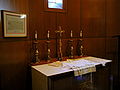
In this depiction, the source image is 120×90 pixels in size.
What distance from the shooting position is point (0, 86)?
173cm

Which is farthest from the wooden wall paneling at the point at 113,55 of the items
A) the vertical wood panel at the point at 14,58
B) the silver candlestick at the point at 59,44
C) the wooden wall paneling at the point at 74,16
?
the vertical wood panel at the point at 14,58

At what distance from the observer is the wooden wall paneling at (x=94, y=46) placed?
279 cm

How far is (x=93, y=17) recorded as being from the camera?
286 cm

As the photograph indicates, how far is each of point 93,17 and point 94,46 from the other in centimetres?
69

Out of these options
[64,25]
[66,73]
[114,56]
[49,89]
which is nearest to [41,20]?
[64,25]

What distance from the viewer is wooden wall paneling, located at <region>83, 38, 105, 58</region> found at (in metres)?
2.79

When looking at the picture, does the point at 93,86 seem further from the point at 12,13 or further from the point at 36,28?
the point at 12,13

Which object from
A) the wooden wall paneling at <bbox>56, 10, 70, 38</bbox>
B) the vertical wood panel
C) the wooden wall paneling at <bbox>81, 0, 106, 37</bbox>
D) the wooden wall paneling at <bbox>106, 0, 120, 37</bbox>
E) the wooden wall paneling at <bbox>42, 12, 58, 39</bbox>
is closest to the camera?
the vertical wood panel

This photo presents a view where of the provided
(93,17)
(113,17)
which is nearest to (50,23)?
(93,17)

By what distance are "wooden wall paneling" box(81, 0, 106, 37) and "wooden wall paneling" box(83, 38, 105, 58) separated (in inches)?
4.7

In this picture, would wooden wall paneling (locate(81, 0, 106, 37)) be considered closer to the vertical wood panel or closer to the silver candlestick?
the silver candlestick

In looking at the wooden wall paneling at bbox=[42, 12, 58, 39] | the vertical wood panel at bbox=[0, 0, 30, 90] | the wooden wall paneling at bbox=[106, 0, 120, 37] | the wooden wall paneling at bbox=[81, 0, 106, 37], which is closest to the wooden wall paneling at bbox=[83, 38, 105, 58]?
the wooden wall paneling at bbox=[81, 0, 106, 37]

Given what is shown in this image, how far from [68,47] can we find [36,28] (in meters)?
0.79

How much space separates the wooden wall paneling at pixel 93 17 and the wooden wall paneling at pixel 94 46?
0.12 metres
